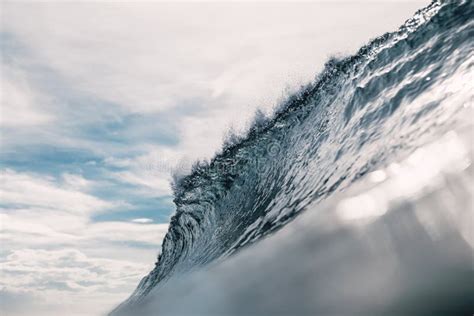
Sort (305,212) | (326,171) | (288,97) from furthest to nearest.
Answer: (288,97), (326,171), (305,212)

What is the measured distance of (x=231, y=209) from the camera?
1639 cm

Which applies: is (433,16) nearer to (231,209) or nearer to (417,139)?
(417,139)

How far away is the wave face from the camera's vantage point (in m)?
9.00

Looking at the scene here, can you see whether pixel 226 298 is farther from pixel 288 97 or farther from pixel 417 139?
pixel 288 97

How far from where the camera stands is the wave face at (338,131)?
900 centimetres

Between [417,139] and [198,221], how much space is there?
12883 mm

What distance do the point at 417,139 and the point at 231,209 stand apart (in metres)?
9.24

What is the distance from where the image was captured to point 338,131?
12188mm

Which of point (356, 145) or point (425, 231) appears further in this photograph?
point (356, 145)

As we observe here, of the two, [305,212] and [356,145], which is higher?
[356,145]

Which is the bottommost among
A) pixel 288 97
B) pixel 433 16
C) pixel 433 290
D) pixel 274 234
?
pixel 433 290

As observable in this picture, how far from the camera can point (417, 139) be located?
8.05 metres

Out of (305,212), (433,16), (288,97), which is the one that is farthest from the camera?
(288,97)

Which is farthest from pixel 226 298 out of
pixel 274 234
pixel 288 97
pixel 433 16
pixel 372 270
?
pixel 288 97
